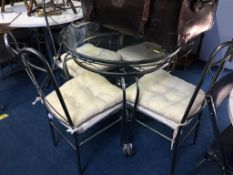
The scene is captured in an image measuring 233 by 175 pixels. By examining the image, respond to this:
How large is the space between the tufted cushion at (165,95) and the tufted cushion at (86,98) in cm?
12

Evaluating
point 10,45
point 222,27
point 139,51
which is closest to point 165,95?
point 139,51

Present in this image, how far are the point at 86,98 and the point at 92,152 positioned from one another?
45 cm

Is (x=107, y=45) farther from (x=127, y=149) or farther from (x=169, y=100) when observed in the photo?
(x=127, y=149)

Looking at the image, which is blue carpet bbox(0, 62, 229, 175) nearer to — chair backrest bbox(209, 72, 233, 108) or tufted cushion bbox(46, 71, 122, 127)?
tufted cushion bbox(46, 71, 122, 127)

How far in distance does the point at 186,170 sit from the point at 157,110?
49cm

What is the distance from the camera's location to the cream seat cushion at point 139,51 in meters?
1.34

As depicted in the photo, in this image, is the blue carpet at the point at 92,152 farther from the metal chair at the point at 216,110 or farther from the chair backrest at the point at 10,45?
the chair backrest at the point at 10,45

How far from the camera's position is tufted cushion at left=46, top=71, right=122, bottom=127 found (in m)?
1.16

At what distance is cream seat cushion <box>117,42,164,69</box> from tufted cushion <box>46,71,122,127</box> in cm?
21

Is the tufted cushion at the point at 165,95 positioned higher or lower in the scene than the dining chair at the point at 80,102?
higher

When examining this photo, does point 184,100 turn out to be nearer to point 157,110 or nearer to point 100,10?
point 157,110

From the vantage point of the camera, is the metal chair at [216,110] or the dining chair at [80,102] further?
the dining chair at [80,102]

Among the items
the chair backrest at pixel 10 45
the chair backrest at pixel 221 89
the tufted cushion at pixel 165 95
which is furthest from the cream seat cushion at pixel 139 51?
the chair backrest at pixel 10 45

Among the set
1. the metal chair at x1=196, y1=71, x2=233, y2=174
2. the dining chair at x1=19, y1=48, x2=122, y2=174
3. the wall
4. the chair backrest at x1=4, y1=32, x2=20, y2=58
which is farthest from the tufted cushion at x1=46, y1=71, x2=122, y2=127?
the wall
